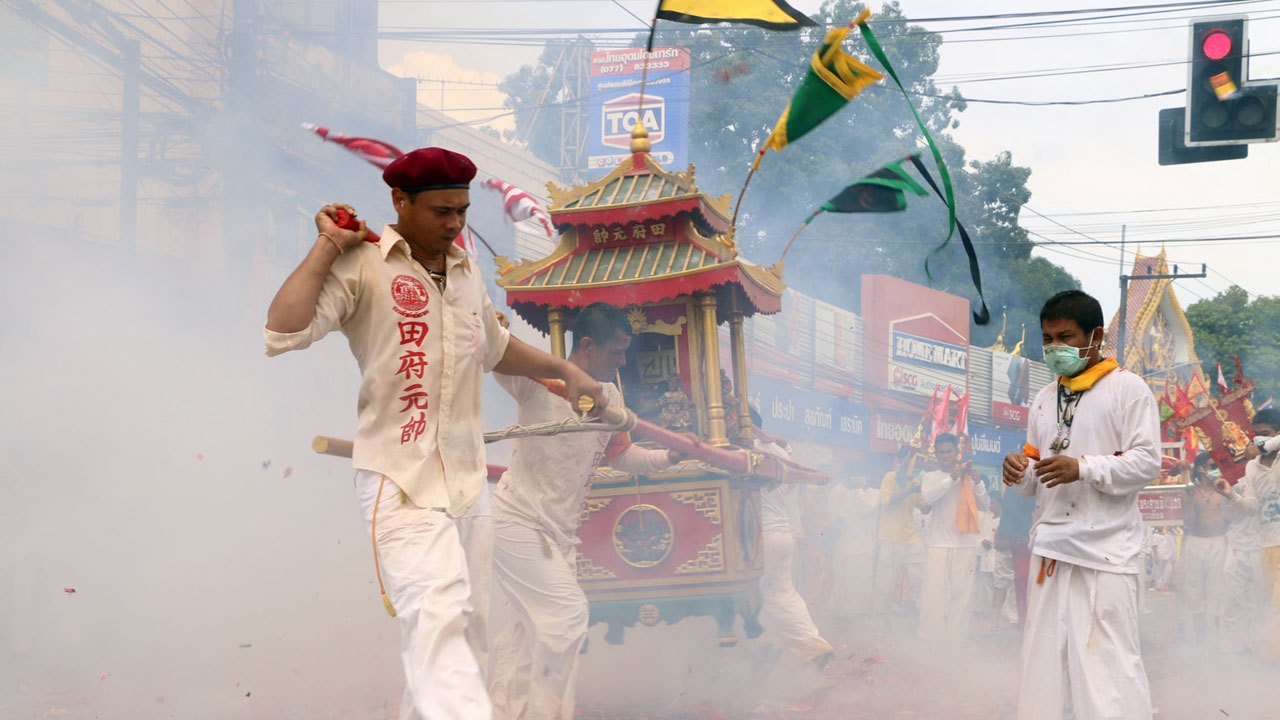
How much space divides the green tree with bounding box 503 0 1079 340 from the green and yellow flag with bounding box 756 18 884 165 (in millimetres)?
14030

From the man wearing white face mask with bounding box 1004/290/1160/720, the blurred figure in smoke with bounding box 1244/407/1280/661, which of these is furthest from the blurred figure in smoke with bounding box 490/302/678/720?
the blurred figure in smoke with bounding box 1244/407/1280/661

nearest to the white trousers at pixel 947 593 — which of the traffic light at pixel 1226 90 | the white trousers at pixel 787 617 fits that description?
the white trousers at pixel 787 617

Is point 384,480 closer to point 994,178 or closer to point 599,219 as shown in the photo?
point 599,219

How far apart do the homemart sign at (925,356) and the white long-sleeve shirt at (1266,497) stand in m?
12.9

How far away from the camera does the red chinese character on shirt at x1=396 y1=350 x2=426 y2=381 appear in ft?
11.8

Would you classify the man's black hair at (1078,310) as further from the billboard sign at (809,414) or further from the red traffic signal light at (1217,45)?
the billboard sign at (809,414)

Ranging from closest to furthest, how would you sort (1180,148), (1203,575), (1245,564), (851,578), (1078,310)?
(1078,310) → (1180,148) → (1245,564) → (1203,575) → (851,578)

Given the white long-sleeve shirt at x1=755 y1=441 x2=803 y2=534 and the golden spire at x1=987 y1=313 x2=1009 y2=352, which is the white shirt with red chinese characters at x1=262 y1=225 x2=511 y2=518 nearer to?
the white long-sleeve shirt at x1=755 y1=441 x2=803 y2=534

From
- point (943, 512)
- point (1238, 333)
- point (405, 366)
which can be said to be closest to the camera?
point (405, 366)

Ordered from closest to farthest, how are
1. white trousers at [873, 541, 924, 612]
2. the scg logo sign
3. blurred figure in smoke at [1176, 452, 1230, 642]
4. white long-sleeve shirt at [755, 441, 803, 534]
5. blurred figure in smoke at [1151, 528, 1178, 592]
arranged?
white long-sleeve shirt at [755, 441, 803, 534], blurred figure in smoke at [1176, 452, 1230, 642], white trousers at [873, 541, 924, 612], blurred figure in smoke at [1151, 528, 1178, 592], the scg logo sign

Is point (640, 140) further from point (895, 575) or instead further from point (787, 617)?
point (895, 575)

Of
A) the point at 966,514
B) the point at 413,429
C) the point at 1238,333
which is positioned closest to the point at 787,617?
the point at 966,514

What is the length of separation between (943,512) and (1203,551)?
345 centimetres

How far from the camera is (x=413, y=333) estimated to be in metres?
3.63
